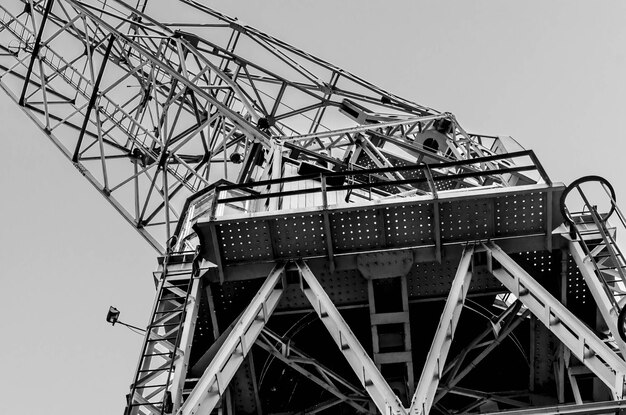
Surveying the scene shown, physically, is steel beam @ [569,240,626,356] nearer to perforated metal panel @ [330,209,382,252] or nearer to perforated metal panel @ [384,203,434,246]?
perforated metal panel @ [384,203,434,246]

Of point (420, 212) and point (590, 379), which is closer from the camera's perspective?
point (420, 212)

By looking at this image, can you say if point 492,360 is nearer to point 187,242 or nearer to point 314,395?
point 314,395

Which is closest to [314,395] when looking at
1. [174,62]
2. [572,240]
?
[572,240]

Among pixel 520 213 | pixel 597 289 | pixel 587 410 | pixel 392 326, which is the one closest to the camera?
pixel 587 410

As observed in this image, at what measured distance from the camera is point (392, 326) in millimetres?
16453

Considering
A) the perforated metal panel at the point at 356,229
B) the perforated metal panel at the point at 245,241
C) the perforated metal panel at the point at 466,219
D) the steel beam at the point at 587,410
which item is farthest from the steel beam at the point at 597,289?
the perforated metal panel at the point at 245,241

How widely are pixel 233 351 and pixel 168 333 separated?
1.93 m

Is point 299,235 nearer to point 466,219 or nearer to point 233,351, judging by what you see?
point 233,351

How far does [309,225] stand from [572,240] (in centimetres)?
451

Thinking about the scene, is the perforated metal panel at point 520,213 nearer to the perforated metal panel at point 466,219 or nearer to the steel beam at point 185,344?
the perforated metal panel at point 466,219

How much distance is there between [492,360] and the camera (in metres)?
18.2

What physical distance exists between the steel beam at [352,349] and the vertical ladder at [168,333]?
203cm

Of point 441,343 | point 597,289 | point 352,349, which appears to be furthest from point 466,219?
point 352,349

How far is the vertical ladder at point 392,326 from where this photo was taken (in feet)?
52.1
